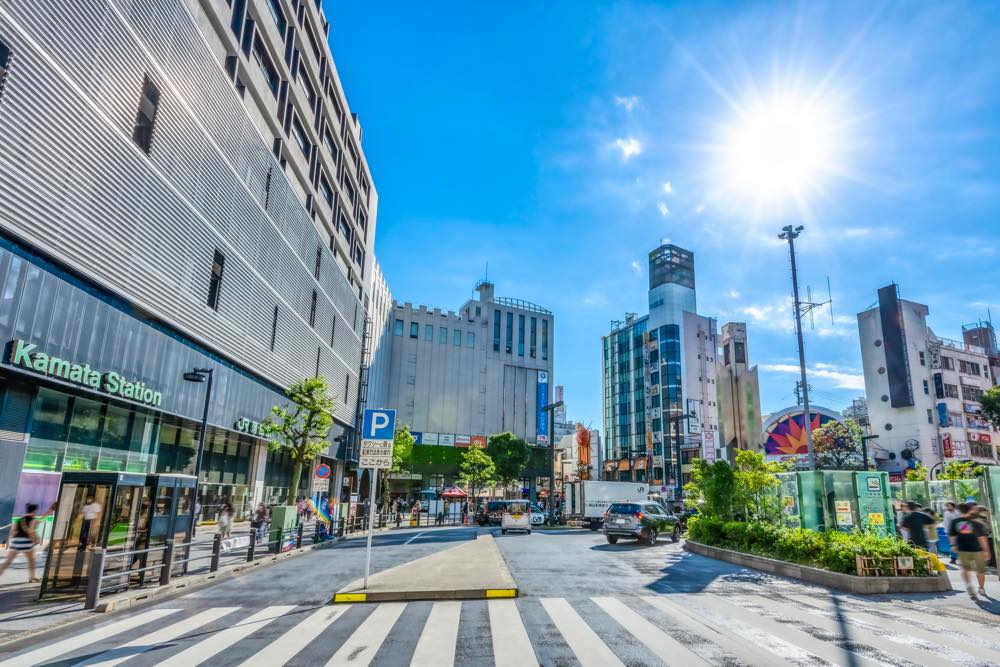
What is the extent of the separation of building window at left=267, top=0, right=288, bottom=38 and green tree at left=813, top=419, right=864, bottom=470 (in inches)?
2434

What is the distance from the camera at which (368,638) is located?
7.42 m

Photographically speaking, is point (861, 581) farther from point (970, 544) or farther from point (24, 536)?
point (24, 536)

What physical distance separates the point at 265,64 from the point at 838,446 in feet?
210

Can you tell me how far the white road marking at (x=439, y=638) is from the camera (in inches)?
253

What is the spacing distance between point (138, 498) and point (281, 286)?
1923 cm

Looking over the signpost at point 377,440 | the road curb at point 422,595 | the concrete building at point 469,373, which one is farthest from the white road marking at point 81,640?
the concrete building at point 469,373

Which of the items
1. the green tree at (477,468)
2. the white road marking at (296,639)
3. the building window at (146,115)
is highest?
the building window at (146,115)

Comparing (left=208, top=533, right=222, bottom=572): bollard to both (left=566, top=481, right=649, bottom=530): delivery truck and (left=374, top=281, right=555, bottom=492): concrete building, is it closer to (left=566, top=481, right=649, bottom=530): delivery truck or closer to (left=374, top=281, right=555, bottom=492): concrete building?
(left=566, top=481, right=649, bottom=530): delivery truck

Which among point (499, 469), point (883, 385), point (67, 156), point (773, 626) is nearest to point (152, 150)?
point (67, 156)

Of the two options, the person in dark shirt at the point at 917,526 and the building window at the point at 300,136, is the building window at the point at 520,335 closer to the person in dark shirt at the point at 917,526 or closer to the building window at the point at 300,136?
the building window at the point at 300,136

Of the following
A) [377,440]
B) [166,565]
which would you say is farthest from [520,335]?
[166,565]

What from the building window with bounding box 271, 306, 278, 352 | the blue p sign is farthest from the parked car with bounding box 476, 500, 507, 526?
the blue p sign

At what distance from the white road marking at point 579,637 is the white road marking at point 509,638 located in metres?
0.54

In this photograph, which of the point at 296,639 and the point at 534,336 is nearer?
the point at 296,639
